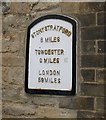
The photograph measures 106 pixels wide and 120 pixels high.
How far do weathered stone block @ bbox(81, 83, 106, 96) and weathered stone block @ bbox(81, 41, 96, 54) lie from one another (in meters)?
0.24

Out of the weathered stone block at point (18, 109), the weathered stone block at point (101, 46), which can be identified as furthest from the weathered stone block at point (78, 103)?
the weathered stone block at point (101, 46)

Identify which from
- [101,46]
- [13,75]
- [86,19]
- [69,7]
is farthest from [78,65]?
[13,75]

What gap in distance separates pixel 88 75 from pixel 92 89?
11cm

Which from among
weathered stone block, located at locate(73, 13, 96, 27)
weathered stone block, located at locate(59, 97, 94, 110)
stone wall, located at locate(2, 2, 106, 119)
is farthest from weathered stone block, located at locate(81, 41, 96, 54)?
weathered stone block, located at locate(59, 97, 94, 110)

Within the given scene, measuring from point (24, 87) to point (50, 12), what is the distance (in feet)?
2.07

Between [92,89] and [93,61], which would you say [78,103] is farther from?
[93,61]

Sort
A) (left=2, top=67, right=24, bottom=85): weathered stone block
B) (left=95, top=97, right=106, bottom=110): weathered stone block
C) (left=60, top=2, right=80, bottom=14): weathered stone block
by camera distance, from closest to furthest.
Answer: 1. (left=95, top=97, right=106, bottom=110): weathered stone block
2. (left=60, top=2, right=80, bottom=14): weathered stone block
3. (left=2, top=67, right=24, bottom=85): weathered stone block

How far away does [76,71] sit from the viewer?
85.2 inches

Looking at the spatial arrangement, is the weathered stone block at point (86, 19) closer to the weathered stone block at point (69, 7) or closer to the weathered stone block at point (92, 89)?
the weathered stone block at point (69, 7)

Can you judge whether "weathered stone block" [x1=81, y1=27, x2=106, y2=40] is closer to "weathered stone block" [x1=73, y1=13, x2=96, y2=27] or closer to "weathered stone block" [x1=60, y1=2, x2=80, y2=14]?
"weathered stone block" [x1=73, y1=13, x2=96, y2=27]

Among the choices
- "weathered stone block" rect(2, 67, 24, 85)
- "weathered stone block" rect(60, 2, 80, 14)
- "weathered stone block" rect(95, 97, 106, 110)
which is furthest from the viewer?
"weathered stone block" rect(2, 67, 24, 85)

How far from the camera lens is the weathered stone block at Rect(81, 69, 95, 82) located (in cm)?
212

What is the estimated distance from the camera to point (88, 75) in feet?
7.00

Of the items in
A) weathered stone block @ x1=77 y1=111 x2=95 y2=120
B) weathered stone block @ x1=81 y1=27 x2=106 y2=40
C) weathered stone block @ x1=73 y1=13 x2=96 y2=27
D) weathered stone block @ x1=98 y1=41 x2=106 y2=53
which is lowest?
weathered stone block @ x1=77 y1=111 x2=95 y2=120
